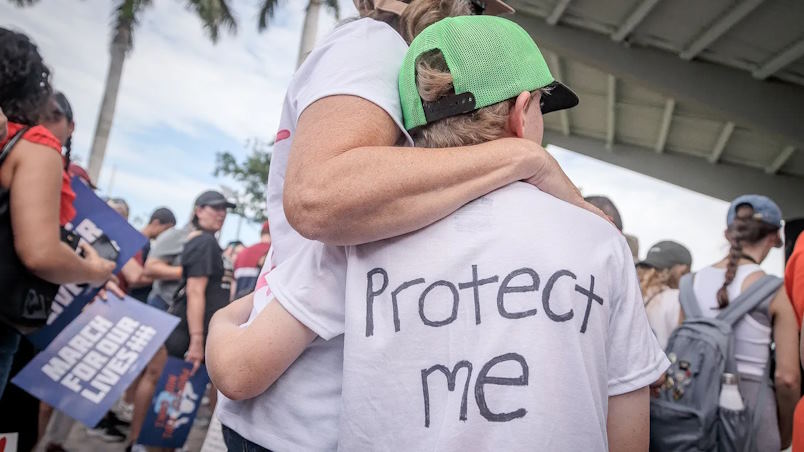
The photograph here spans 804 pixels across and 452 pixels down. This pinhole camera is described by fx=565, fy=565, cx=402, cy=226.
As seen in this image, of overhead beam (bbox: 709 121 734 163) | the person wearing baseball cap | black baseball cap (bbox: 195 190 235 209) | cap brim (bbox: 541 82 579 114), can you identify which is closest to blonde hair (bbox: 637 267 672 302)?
the person wearing baseball cap

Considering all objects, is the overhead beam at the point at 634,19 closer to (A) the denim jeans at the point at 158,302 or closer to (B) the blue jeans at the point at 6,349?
(A) the denim jeans at the point at 158,302

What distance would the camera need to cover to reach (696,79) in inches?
327

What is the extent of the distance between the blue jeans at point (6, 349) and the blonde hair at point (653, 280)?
366cm

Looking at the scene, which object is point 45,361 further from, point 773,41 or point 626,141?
point 626,141

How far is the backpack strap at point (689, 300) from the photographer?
309 cm

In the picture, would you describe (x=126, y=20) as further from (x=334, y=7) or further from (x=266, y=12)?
(x=334, y=7)

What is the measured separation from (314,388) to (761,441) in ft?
8.34

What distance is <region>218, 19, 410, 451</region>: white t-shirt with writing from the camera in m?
1.12

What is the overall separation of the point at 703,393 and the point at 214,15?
1753 cm

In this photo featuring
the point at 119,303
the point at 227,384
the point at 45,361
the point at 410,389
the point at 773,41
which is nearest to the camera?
the point at 410,389

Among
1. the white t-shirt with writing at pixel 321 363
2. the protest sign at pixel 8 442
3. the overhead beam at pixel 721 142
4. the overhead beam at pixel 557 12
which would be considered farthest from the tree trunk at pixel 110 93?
the white t-shirt with writing at pixel 321 363

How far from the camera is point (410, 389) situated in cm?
99

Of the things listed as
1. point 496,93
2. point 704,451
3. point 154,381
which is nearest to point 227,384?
point 496,93

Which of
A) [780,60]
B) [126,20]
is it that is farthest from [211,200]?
[126,20]
